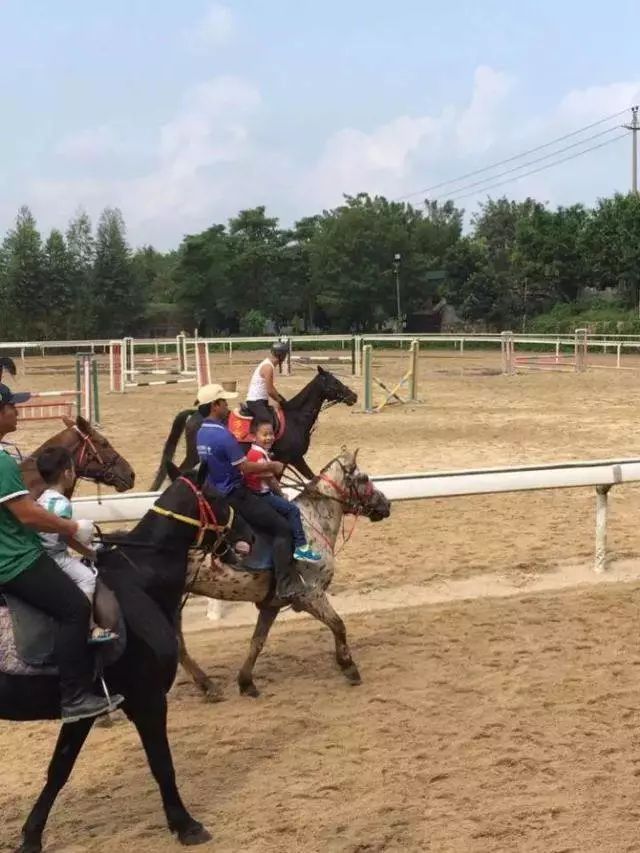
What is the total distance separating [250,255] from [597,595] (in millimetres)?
64112

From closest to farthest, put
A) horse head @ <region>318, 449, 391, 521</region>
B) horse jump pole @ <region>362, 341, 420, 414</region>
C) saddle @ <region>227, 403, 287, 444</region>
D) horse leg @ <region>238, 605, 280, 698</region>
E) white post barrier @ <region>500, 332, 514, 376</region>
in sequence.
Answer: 1. horse leg @ <region>238, 605, 280, 698</region>
2. horse head @ <region>318, 449, 391, 521</region>
3. saddle @ <region>227, 403, 287, 444</region>
4. horse jump pole @ <region>362, 341, 420, 414</region>
5. white post barrier @ <region>500, 332, 514, 376</region>

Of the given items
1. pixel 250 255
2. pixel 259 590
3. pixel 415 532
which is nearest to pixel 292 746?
pixel 259 590

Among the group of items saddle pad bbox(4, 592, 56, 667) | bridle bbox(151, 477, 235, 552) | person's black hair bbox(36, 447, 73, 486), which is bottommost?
saddle pad bbox(4, 592, 56, 667)

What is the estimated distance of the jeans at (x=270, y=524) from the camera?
574 centimetres

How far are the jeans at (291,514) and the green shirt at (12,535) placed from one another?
2.27m

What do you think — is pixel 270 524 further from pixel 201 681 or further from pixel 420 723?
pixel 420 723

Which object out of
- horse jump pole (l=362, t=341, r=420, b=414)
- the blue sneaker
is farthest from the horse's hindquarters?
horse jump pole (l=362, t=341, r=420, b=414)

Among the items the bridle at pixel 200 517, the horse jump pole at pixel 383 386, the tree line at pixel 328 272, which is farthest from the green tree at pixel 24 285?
the bridle at pixel 200 517

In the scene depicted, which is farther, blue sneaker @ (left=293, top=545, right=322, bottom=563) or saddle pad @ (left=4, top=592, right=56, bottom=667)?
blue sneaker @ (left=293, top=545, right=322, bottom=563)

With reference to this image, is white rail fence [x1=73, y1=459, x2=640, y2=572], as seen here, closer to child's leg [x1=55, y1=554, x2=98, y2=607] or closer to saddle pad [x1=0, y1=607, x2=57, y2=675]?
child's leg [x1=55, y1=554, x2=98, y2=607]

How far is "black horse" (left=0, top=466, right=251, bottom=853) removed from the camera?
3992mm

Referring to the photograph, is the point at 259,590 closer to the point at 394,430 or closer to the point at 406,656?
the point at 406,656

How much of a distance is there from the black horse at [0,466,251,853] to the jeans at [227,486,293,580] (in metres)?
1.14

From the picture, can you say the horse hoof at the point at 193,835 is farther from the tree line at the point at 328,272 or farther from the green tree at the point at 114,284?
the green tree at the point at 114,284
